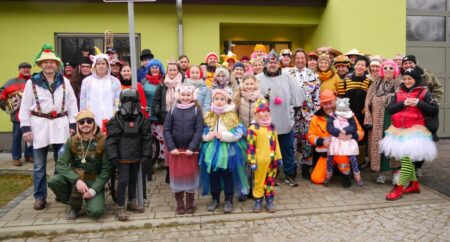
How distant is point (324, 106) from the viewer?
629 centimetres

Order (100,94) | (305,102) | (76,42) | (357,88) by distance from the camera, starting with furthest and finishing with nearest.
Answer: (76,42) → (357,88) → (305,102) → (100,94)

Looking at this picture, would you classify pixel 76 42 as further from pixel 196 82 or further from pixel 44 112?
pixel 196 82

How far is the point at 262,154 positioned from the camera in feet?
16.8

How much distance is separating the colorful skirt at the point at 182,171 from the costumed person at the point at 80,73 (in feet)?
8.32

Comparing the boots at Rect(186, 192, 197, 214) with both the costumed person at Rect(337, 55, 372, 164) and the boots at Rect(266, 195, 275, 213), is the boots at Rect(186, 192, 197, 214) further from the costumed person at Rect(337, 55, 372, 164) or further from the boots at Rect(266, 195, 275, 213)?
the costumed person at Rect(337, 55, 372, 164)

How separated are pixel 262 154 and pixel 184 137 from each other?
1030mm

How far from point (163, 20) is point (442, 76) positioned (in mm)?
6955

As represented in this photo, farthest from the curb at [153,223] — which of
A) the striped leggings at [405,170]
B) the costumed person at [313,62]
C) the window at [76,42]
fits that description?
the window at [76,42]

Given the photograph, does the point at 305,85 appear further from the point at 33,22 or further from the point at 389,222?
the point at 33,22

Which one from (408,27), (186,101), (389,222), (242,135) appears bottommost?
(389,222)

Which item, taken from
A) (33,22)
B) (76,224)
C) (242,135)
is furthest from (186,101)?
(33,22)

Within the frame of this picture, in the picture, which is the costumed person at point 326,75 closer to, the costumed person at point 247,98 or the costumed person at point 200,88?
the costumed person at point 247,98

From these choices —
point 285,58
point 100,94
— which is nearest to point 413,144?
point 285,58

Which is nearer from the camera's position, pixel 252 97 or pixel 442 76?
pixel 252 97
